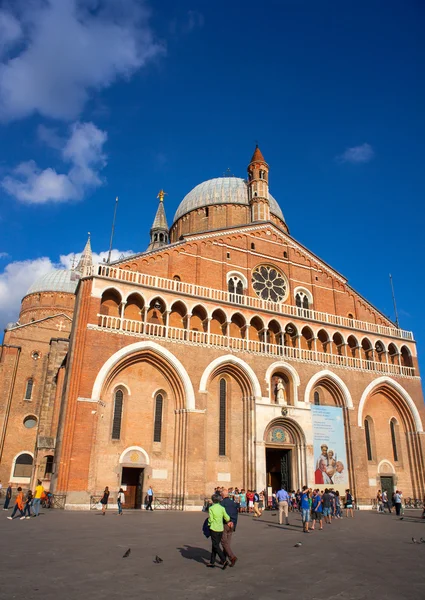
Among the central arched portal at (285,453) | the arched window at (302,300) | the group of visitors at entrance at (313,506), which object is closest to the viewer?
the group of visitors at entrance at (313,506)

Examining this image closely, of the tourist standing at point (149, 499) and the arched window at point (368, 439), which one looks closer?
the tourist standing at point (149, 499)

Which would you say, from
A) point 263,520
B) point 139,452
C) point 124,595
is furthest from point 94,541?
point 139,452

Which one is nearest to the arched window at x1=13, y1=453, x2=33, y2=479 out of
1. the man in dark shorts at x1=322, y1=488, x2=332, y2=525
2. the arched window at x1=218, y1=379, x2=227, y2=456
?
the arched window at x1=218, y1=379, x2=227, y2=456

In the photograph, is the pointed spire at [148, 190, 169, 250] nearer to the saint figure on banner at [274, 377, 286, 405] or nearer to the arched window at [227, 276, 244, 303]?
the arched window at [227, 276, 244, 303]

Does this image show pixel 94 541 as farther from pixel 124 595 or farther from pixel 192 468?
pixel 192 468

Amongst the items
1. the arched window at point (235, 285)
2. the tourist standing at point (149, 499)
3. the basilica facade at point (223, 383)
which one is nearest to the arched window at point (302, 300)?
the basilica facade at point (223, 383)

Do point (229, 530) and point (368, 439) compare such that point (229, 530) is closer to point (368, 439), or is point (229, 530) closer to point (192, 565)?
point (192, 565)

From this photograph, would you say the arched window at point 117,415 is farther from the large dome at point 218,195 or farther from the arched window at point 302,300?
the large dome at point 218,195

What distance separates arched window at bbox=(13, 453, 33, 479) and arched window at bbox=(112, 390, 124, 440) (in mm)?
17388

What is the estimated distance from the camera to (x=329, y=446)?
28406 millimetres

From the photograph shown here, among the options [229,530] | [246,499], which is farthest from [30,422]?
[229,530]

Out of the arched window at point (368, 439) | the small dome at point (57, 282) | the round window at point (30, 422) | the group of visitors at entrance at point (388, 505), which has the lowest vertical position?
A: the group of visitors at entrance at point (388, 505)

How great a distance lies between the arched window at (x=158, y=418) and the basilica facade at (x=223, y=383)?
0.25 feet

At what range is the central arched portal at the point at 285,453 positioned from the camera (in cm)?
2709
